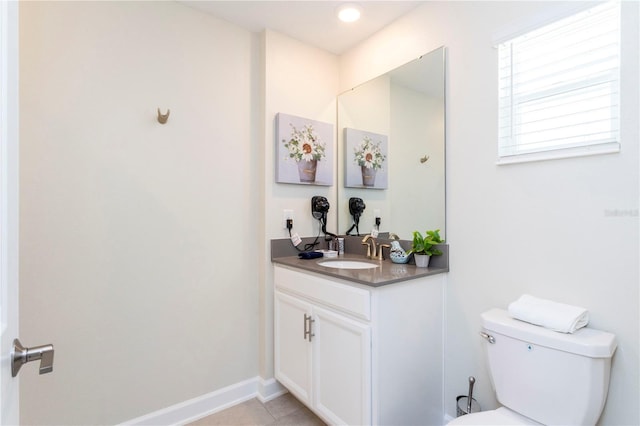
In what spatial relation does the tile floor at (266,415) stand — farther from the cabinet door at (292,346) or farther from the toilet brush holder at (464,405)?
the toilet brush holder at (464,405)

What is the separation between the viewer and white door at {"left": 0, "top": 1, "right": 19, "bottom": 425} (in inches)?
22.5

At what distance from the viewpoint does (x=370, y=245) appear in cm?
214

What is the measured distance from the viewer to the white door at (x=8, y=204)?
0.57 meters

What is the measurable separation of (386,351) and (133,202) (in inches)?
60.0

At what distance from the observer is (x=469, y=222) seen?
5.30 feet

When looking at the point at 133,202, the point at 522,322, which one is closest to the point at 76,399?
the point at 133,202

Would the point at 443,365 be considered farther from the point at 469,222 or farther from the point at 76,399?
the point at 76,399

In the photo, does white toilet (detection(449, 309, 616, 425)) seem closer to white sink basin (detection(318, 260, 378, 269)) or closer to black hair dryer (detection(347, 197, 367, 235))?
white sink basin (detection(318, 260, 378, 269))

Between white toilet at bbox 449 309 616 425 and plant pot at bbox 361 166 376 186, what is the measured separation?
1225mm

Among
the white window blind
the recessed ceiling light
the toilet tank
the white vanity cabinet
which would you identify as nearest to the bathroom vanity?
the white vanity cabinet

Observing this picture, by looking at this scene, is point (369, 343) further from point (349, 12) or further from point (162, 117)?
point (349, 12)

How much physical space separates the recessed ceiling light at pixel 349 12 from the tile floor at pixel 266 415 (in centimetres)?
247

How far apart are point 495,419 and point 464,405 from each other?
1.27 feet

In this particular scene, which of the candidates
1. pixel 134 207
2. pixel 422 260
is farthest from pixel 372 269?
pixel 134 207
